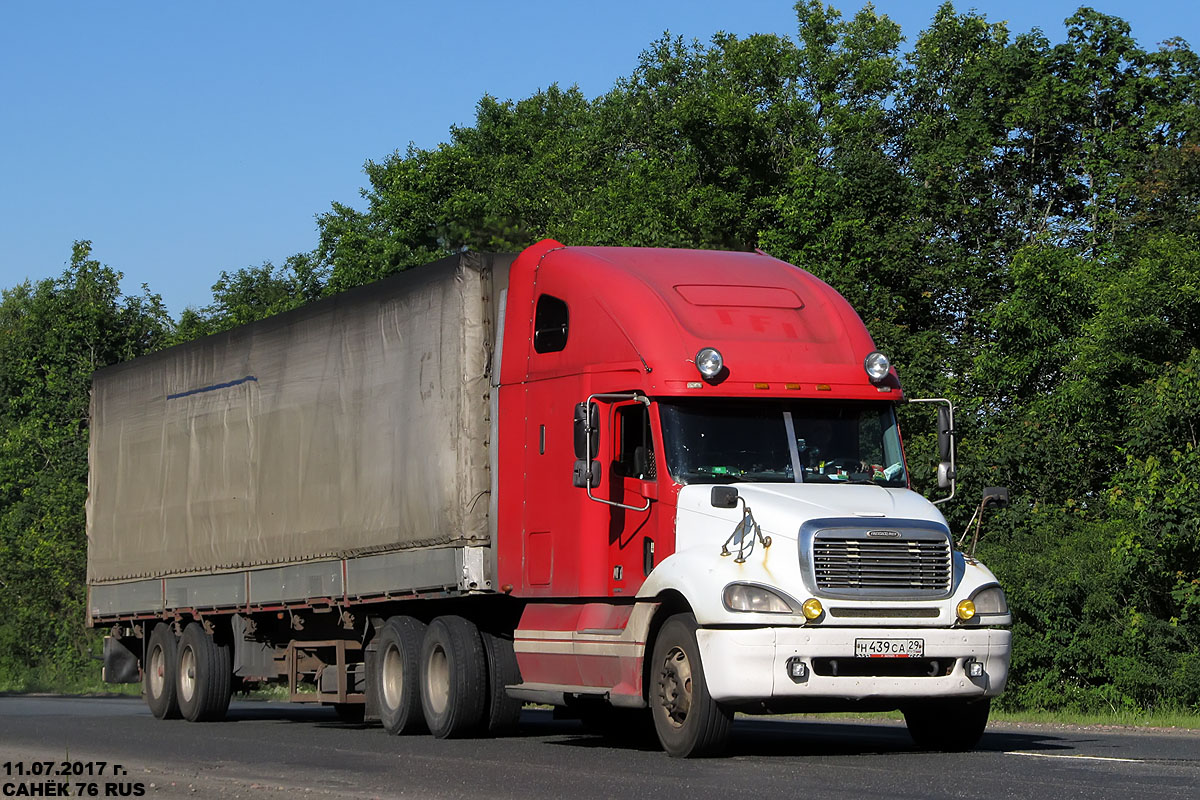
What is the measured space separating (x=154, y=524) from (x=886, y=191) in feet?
74.8

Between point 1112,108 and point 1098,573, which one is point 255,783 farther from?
point 1112,108

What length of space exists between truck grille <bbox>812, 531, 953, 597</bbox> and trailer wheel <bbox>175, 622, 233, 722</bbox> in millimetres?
11169

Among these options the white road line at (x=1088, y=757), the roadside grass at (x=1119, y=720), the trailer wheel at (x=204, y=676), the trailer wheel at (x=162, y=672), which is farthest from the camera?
the trailer wheel at (x=162, y=672)

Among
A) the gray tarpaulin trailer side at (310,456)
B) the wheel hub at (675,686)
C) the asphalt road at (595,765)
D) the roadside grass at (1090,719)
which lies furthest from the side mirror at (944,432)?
the roadside grass at (1090,719)

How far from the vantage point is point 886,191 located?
41375 millimetres

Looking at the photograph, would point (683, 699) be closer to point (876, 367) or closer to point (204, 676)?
point (876, 367)

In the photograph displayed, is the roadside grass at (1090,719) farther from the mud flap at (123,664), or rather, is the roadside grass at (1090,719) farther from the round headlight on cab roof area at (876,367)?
the mud flap at (123,664)

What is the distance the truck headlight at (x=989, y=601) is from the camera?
13320 mm

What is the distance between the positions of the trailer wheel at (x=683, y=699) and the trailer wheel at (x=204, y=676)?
969 centimetres

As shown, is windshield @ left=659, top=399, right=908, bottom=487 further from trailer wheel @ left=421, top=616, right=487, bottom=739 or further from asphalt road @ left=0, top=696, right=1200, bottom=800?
trailer wheel @ left=421, top=616, right=487, bottom=739

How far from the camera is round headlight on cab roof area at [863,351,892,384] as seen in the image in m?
14.4

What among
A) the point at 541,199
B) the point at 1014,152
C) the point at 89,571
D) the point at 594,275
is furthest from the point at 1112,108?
the point at 594,275

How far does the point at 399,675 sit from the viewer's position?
58.3ft

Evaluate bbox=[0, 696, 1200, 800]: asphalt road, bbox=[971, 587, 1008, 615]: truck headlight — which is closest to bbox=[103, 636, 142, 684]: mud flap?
bbox=[0, 696, 1200, 800]: asphalt road
